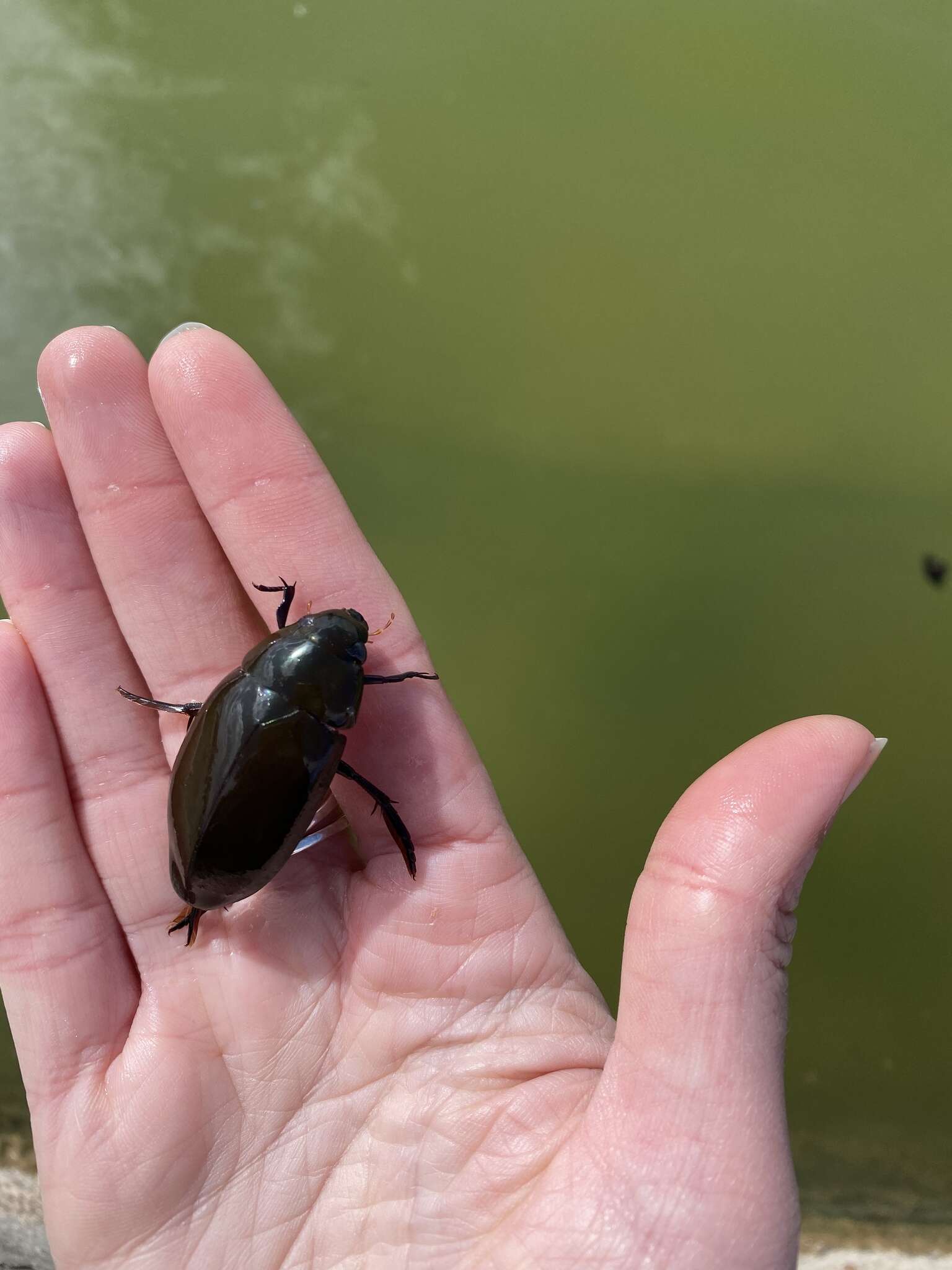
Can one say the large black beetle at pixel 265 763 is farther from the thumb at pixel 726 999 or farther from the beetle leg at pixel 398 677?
the thumb at pixel 726 999

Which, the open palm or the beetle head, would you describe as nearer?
the open palm

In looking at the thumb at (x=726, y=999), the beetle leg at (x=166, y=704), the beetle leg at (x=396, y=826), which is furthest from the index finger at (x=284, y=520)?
the thumb at (x=726, y=999)

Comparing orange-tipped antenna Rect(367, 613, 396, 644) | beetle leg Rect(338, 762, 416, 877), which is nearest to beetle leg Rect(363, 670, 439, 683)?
orange-tipped antenna Rect(367, 613, 396, 644)

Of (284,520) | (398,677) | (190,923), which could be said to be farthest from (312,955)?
(284,520)

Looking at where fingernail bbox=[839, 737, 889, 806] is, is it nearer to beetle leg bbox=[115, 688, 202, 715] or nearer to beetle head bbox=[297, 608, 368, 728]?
beetle head bbox=[297, 608, 368, 728]

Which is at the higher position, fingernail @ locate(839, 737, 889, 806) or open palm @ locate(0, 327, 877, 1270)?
fingernail @ locate(839, 737, 889, 806)

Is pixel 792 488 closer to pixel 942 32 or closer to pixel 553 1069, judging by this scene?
pixel 942 32

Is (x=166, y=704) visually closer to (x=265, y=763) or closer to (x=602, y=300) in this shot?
(x=265, y=763)
